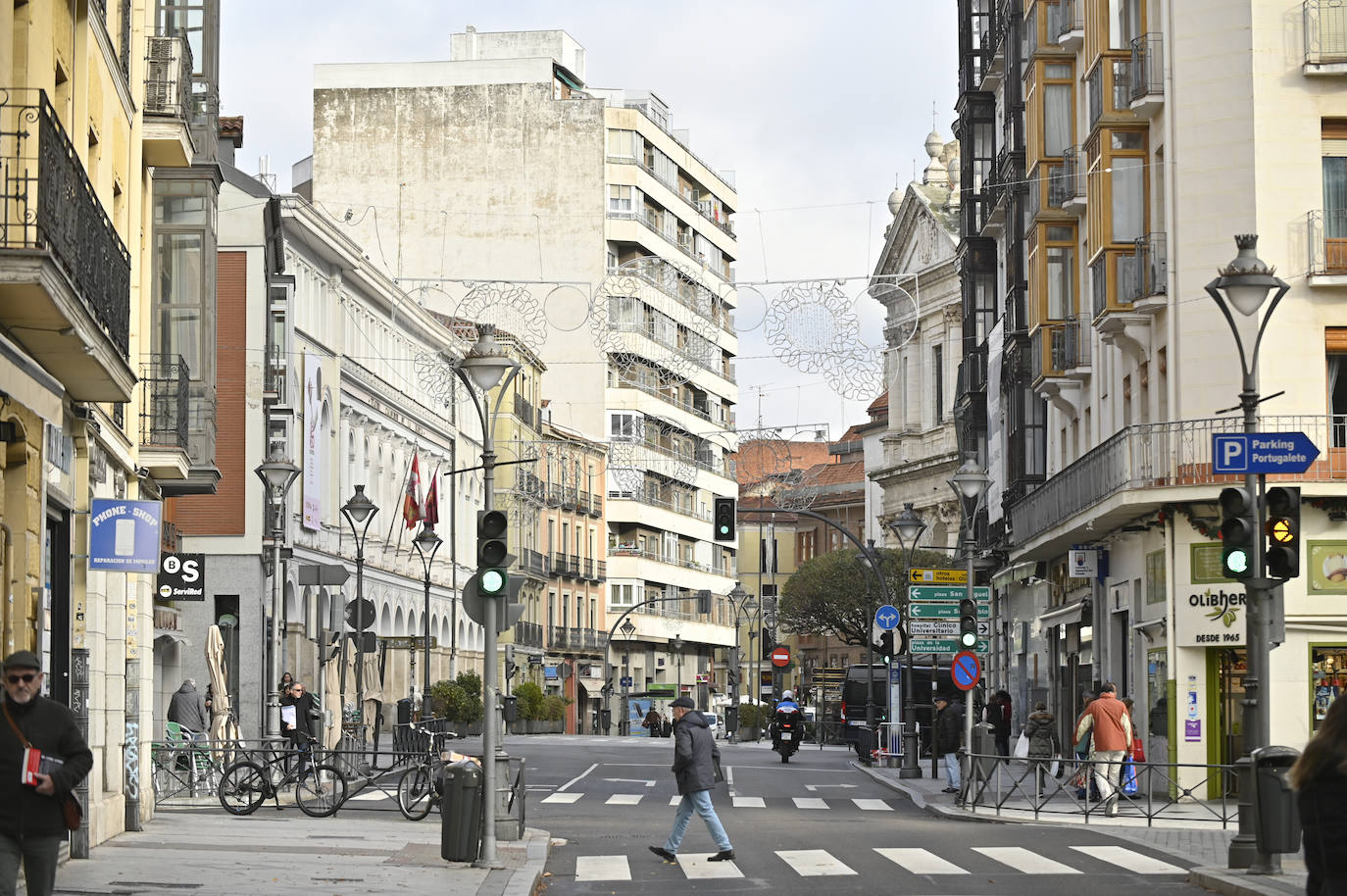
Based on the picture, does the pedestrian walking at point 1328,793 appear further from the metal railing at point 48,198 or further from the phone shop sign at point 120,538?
the phone shop sign at point 120,538

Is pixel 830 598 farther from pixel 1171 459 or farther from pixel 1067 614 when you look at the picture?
pixel 1171 459

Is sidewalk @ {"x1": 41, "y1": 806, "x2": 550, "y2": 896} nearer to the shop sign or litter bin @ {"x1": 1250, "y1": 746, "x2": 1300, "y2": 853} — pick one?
litter bin @ {"x1": 1250, "y1": 746, "x2": 1300, "y2": 853}

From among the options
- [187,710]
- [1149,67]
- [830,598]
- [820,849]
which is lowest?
[820,849]

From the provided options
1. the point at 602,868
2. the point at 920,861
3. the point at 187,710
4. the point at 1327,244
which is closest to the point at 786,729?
the point at 187,710

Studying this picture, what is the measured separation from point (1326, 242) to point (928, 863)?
13.9 m

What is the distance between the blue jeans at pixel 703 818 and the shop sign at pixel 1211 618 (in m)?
12.1

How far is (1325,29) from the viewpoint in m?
30.6

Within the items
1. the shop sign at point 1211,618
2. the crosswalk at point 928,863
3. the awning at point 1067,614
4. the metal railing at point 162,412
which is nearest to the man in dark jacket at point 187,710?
the metal railing at point 162,412

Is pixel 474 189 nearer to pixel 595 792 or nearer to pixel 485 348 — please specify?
pixel 595 792

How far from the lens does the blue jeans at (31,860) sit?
34.7ft

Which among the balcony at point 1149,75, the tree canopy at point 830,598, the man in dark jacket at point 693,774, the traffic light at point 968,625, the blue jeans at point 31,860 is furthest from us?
the tree canopy at point 830,598

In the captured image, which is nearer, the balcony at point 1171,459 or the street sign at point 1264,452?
the street sign at point 1264,452

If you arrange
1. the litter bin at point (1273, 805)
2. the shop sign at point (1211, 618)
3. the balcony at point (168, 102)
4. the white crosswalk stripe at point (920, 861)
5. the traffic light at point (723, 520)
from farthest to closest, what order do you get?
the traffic light at point (723, 520) → the shop sign at point (1211, 618) → the balcony at point (168, 102) → the white crosswalk stripe at point (920, 861) → the litter bin at point (1273, 805)

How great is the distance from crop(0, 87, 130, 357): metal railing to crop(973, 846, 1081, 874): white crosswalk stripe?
30.2 ft
